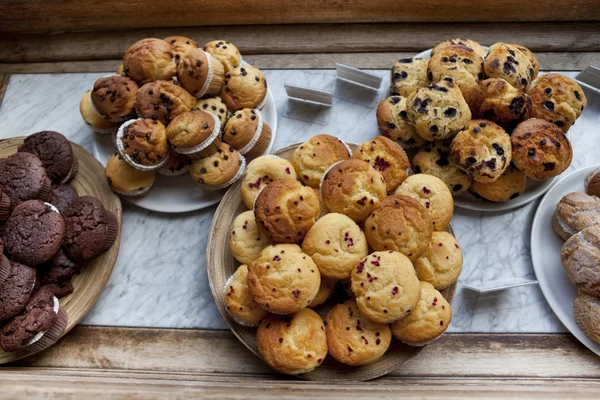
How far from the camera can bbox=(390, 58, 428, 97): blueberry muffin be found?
251 centimetres

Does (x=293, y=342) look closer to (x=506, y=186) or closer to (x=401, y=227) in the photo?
(x=401, y=227)

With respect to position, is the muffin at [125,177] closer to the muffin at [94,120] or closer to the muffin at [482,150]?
the muffin at [94,120]

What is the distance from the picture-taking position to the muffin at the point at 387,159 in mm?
2203

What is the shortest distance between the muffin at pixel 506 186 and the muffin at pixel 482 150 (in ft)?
0.41

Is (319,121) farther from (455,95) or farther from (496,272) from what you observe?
(496,272)

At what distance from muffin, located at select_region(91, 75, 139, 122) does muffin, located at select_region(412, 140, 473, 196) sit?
145 centimetres

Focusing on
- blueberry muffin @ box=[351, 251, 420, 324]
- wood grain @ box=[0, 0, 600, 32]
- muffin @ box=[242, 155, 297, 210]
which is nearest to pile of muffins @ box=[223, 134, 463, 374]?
blueberry muffin @ box=[351, 251, 420, 324]

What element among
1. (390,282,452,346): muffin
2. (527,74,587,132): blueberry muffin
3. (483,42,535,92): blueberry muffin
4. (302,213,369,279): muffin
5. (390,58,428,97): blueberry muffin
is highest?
(483,42,535,92): blueberry muffin

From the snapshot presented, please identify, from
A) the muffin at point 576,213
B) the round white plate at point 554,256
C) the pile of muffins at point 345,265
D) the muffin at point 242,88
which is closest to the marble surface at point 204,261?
the round white plate at point 554,256

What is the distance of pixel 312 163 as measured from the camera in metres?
2.26

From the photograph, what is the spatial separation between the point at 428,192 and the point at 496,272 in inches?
27.1

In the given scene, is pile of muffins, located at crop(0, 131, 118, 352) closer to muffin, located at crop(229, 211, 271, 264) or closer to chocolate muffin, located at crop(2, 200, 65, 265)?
chocolate muffin, located at crop(2, 200, 65, 265)

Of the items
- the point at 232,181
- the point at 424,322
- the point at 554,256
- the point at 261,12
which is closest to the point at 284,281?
the point at 424,322

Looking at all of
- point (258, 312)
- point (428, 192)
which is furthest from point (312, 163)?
point (258, 312)
